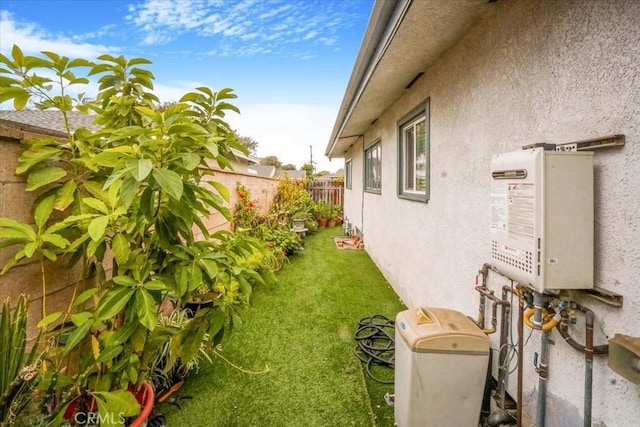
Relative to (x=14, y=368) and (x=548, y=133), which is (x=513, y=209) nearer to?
(x=548, y=133)

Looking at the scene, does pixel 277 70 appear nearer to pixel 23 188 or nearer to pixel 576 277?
pixel 23 188

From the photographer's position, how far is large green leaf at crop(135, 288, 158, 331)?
137cm

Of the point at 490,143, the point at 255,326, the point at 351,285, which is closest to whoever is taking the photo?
the point at 490,143

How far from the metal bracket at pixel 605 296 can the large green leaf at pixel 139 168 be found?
6.45ft

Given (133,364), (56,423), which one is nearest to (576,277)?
(133,364)

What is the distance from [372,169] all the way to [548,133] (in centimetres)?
588

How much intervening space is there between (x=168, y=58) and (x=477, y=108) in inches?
428

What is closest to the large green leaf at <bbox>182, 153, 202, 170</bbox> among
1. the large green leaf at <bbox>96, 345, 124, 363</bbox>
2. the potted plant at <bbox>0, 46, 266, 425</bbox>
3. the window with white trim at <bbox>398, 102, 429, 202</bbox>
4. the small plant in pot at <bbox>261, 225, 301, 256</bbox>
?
the potted plant at <bbox>0, 46, 266, 425</bbox>

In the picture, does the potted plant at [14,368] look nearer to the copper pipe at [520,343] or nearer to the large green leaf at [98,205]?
the large green leaf at [98,205]

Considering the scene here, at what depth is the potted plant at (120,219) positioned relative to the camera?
133 cm

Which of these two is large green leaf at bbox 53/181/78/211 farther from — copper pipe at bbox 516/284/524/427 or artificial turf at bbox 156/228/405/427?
copper pipe at bbox 516/284/524/427

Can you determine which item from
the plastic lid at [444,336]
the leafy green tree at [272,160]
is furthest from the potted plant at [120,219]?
the leafy green tree at [272,160]

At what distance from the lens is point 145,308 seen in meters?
1.39

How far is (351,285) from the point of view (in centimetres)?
511
